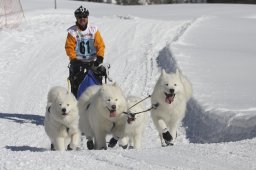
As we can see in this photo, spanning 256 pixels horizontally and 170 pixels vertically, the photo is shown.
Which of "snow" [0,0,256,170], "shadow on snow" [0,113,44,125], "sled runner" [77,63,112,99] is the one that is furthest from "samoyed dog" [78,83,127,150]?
"shadow on snow" [0,113,44,125]

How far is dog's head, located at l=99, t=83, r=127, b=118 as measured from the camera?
640cm

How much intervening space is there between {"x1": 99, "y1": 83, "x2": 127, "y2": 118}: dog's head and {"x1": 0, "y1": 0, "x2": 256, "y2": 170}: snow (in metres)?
0.44

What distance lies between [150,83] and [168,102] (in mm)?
4393

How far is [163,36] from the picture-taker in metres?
17.9

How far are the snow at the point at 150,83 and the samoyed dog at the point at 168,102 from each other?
0.51m

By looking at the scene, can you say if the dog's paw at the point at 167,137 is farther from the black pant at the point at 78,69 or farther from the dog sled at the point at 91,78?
the black pant at the point at 78,69

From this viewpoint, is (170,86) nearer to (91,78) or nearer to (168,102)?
(168,102)

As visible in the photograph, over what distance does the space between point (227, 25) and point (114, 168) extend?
18531 millimetres

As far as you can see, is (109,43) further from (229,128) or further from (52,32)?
(229,128)

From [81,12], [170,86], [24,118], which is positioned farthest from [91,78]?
[24,118]

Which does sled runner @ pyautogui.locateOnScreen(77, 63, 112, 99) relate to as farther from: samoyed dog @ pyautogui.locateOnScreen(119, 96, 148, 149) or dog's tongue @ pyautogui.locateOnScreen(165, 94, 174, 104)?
dog's tongue @ pyautogui.locateOnScreen(165, 94, 174, 104)

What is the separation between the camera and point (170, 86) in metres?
6.72

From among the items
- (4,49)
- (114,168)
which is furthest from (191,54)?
(114,168)

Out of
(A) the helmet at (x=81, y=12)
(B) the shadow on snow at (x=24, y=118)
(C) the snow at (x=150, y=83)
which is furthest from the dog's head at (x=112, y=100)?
(B) the shadow on snow at (x=24, y=118)
